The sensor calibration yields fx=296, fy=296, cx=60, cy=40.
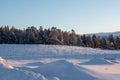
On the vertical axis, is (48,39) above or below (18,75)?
above

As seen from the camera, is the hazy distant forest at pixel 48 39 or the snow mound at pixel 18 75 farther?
the hazy distant forest at pixel 48 39

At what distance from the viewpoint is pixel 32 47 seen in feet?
250

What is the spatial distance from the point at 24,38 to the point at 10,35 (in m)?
6.71

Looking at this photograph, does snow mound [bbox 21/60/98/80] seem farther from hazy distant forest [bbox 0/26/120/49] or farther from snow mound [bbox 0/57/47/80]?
hazy distant forest [bbox 0/26/120/49]

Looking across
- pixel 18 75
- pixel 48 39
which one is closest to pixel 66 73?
pixel 18 75

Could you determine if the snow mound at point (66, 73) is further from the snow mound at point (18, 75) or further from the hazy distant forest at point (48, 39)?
the hazy distant forest at point (48, 39)

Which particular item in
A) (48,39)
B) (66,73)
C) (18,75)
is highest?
(48,39)

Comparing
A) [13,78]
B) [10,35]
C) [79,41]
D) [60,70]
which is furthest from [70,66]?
[79,41]

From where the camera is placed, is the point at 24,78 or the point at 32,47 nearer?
the point at 24,78

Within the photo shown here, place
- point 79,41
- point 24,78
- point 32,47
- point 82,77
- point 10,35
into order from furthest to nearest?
point 79,41
point 10,35
point 32,47
point 82,77
point 24,78

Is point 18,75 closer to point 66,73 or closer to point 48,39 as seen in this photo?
point 66,73

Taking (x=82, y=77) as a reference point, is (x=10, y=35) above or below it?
above

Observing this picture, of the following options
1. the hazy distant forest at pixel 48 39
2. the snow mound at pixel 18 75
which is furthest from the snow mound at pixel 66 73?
the hazy distant forest at pixel 48 39

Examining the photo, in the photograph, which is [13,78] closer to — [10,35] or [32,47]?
[32,47]
